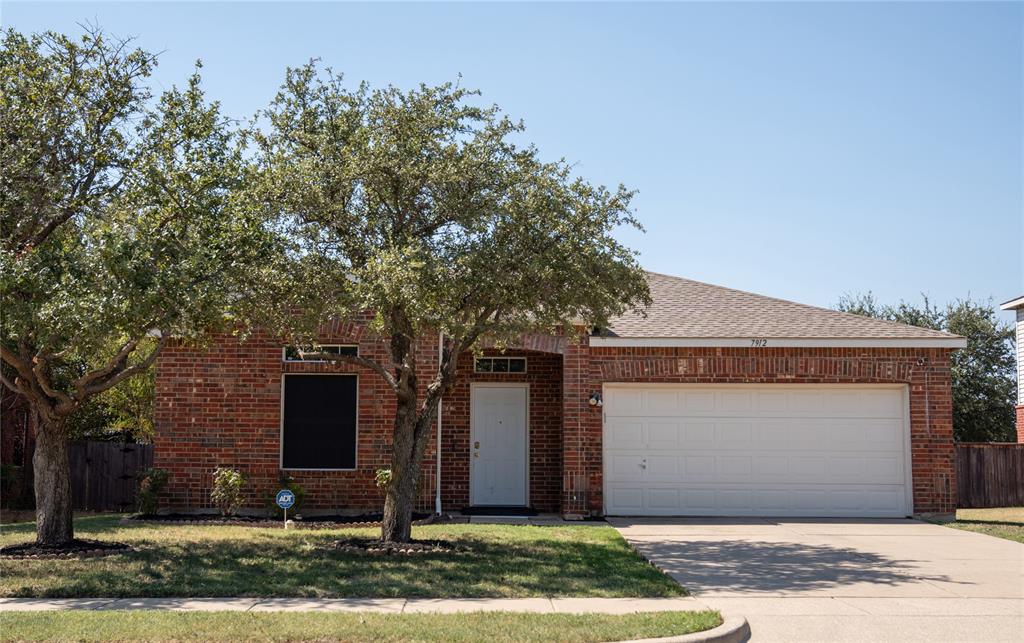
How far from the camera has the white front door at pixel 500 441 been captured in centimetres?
1695

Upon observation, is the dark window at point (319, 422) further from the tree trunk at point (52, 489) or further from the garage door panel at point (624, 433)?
the tree trunk at point (52, 489)

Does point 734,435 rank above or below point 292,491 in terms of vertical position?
above

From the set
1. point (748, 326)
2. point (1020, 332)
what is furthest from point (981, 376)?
point (748, 326)

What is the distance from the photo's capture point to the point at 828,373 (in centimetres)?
1617

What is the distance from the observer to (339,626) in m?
7.50

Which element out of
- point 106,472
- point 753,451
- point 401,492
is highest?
point 753,451

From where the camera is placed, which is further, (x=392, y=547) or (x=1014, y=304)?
(x=1014, y=304)

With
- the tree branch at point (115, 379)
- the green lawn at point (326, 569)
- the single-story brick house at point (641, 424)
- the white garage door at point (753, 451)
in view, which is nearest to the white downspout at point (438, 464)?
the single-story brick house at point (641, 424)

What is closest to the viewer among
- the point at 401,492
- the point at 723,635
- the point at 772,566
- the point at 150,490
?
the point at 723,635

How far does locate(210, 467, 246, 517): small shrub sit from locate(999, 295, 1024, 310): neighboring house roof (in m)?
20.1

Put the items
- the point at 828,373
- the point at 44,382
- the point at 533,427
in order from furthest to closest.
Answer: the point at 533,427 → the point at 828,373 → the point at 44,382

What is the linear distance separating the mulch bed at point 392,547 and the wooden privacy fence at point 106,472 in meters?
7.57

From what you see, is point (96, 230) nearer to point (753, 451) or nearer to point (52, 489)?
point (52, 489)

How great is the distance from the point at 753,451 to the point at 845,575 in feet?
19.4
